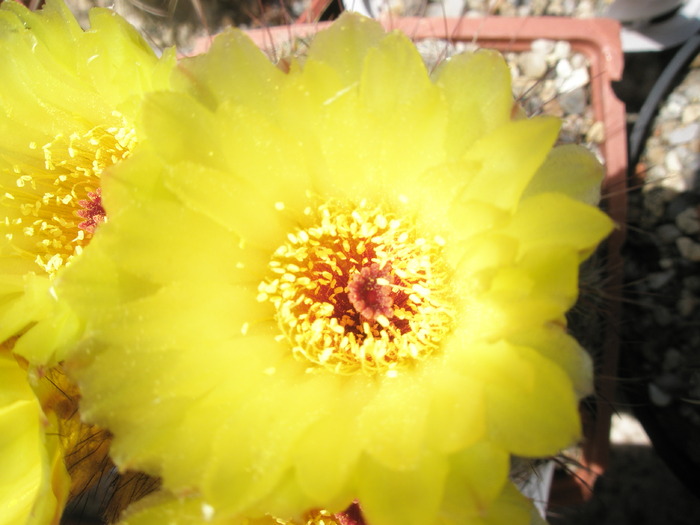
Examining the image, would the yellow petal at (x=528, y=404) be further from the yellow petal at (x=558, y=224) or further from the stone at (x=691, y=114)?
the stone at (x=691, y=114)

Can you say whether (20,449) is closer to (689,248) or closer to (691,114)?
(689,248)

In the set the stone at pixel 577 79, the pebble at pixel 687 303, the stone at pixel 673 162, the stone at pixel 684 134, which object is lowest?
the pebble at pixel 687 303

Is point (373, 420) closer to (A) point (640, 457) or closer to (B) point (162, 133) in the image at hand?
(B) point (162, 133)

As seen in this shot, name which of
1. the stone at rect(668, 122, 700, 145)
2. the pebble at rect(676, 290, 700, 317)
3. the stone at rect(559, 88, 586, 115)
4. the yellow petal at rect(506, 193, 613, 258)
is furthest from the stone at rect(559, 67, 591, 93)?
the yellow petal at rect(506, 193, 613, 258)

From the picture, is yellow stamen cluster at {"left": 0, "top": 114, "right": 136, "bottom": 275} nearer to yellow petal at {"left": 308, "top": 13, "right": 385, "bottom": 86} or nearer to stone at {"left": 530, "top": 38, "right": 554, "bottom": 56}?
yellow petal at {"left": 308, "top": 13, "right": 385, "bottom": 86}

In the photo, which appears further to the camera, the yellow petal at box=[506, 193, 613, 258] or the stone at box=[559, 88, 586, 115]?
the stone at box=[559, 88, 586, 115]

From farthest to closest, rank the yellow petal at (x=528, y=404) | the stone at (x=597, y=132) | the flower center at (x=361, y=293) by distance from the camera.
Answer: the stone at (x=597, y=132) → the flower center at (x=361, y=293) → the yellow petal at (x=528, y=404)

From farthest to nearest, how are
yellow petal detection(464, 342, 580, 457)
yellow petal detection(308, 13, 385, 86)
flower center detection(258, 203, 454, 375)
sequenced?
1. flower center detection(258, 203, 454, 375)
2. yellow petal detection(308, 13, 385, 86)
3. yellow petal detection(464, 342, 580, 457)

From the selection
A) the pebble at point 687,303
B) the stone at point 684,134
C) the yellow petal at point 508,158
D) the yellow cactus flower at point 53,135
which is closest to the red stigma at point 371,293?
the yellow petal at point 508,158
